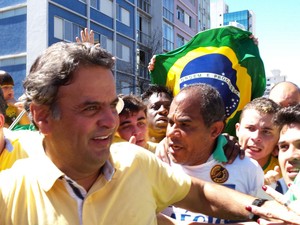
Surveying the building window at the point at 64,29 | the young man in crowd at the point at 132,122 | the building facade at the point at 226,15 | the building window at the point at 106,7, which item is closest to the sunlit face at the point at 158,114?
the young man in crowd at the point at 132,122

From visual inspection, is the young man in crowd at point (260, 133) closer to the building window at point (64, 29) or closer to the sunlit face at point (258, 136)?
the sunlit face at point (258, 136)

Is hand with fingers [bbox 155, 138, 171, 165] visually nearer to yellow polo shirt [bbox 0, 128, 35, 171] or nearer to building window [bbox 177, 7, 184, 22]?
yellow polo shirt [bbox 0, 128, 35, 171]

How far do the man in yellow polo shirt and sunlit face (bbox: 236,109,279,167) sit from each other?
165 cm

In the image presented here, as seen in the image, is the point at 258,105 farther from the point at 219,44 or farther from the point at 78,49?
the point at 78,49

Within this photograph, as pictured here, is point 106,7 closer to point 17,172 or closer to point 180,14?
point 180,14

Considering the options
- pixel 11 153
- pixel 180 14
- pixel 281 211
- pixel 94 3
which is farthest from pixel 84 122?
pixel 180 14

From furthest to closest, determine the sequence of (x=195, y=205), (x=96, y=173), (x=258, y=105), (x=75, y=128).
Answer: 1. (x=258, y=105)
2. (x=195, y=205)
3. (x=96, y=173)
4. (x=75, y=128)

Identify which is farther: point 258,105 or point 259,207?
point 258,105

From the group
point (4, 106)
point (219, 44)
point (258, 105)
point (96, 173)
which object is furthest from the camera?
point (219, 44)

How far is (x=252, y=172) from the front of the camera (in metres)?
2.67

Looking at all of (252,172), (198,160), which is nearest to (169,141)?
(198,160)

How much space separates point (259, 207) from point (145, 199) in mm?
551

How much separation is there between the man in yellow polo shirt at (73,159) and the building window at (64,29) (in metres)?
20.6

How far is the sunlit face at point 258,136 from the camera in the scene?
3389mm
